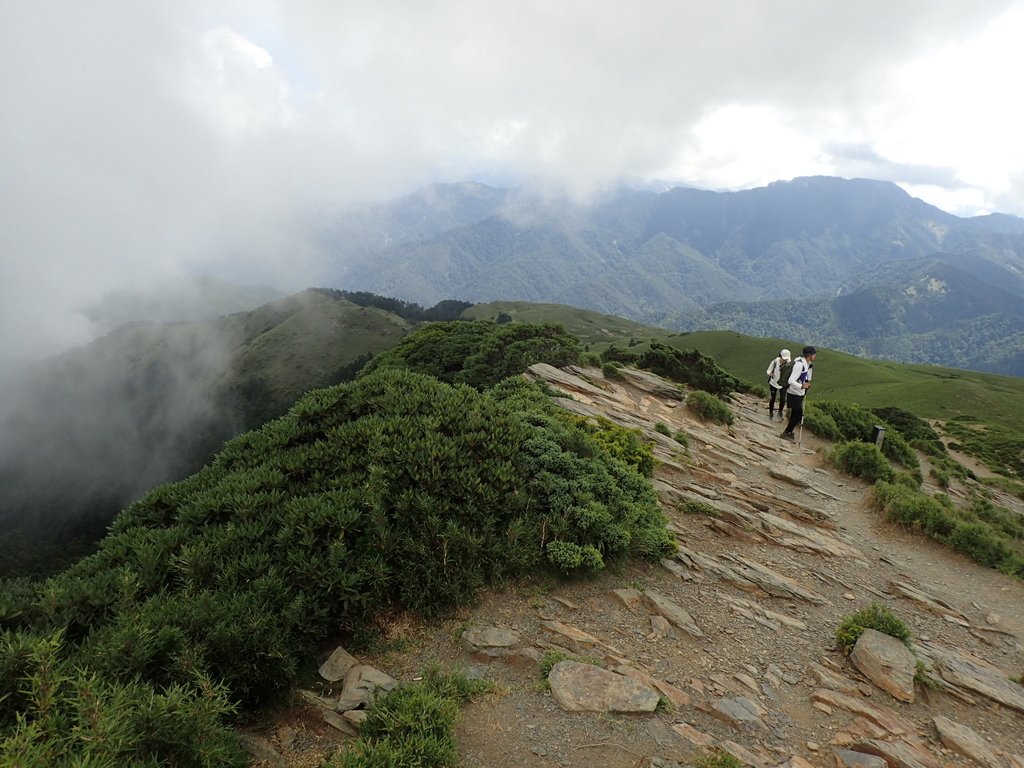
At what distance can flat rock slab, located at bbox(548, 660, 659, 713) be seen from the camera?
5738 millimetres

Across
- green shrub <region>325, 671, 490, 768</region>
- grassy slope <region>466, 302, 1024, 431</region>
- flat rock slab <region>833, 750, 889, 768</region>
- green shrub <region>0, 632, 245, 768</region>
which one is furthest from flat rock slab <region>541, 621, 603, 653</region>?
grassy slope <region>466, 302, 1024, 431</region>

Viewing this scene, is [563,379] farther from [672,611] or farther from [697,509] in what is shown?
[672,611]

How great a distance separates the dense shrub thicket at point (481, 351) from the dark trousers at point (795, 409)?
391 inches

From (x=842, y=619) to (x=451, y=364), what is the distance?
33887 millimetres

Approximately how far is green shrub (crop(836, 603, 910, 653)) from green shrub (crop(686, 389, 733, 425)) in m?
13.3

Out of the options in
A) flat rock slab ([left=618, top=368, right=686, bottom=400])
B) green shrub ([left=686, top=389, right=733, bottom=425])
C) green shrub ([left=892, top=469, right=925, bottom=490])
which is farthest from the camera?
flat rock slab ([left=618, top=368, right=686, bottom=400])

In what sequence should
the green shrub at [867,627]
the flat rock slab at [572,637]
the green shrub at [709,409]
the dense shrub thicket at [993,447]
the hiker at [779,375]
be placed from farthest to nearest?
1. the dense shrub thicket at [993,447]
2. the green shrub at [709,409]
3. the hiker at [779,375]
4. the green shrub at [867,627]
5. the flat rock slab at [572,637]

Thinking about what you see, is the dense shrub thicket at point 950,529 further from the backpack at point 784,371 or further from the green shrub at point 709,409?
the backpack at point 784,371

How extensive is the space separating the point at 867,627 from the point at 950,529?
8178 mm

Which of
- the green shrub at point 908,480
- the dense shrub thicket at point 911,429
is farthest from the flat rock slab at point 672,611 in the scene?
the dense shrub thicket at point 911,429

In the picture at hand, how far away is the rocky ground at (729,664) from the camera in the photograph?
5379 mm

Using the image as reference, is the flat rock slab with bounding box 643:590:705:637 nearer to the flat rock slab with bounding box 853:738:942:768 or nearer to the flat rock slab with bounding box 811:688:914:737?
the flat rock slab with bounding box 811:688:914:737

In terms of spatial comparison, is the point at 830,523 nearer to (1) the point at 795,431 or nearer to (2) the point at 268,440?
(1) the point at 795,431

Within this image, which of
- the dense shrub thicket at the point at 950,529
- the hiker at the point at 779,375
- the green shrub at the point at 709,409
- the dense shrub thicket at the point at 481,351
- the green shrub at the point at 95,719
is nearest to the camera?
the green shrub at the point at 95,719
